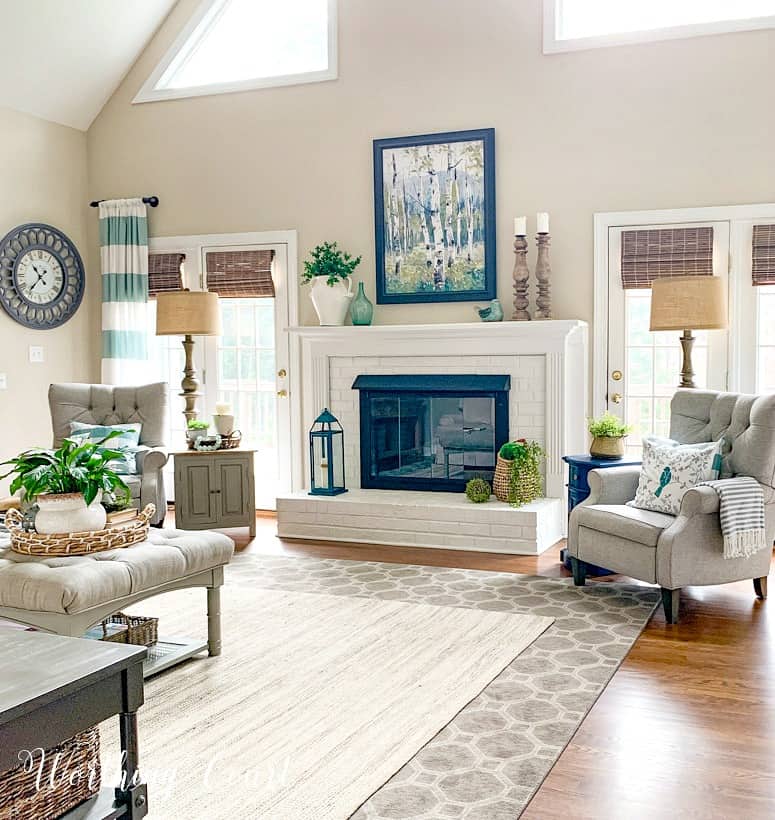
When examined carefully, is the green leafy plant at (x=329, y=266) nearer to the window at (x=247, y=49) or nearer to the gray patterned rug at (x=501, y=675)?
the window at (x=247, y=49)

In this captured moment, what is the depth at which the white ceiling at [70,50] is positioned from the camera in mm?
Result: 6332

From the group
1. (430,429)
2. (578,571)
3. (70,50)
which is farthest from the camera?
(70,50)

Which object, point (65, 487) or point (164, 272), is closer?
point (65, 487)

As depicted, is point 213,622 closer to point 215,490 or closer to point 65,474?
point 65,474

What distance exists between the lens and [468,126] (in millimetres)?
6273

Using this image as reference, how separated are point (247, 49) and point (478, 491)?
145 inches

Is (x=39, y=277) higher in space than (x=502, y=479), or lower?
higher

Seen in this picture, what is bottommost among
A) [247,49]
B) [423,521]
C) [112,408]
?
[423,521]

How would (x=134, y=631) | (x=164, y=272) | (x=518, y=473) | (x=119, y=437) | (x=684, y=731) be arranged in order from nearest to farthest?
(x=684, y=731) < (x=134, y=631) < (x=518, y=473) < (x=119, y=437) < (x=164, y=272)

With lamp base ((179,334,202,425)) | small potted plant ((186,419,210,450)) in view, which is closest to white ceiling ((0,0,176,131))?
lamp base ((179,334,202,425))

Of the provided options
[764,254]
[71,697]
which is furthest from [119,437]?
[71,697]

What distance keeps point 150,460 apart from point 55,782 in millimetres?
3830

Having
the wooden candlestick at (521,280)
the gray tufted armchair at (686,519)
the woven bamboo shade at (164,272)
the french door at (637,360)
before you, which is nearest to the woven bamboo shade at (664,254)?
the french door at (637,360)

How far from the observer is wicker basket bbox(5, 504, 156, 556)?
351 cm
